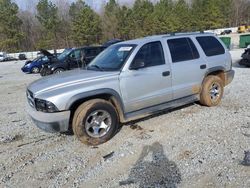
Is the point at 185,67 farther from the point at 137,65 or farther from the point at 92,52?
the point at 92,52

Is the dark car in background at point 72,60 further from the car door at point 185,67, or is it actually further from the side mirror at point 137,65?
the side mirror at point 137,65

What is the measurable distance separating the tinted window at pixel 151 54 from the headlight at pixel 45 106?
1.79 metres

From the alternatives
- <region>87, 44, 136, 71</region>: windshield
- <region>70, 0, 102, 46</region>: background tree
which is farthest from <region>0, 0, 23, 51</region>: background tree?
<region>87, 44, 136, 71</region>: windshield

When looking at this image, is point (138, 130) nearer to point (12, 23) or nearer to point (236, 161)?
point (236, 161)

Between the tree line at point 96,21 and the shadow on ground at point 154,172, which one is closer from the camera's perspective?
the shadow on ground at point 154,172

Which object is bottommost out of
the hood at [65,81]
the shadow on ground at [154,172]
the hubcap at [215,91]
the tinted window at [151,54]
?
the shadow on ground at [154,172]

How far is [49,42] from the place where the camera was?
6556 cm

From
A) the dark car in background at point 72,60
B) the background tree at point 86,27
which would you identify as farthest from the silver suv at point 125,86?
the background tree at point 86,27

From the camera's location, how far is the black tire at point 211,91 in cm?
653

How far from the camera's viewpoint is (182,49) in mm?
6062

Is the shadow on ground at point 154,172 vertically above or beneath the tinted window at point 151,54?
beneath

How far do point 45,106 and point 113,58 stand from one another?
5.80 feet

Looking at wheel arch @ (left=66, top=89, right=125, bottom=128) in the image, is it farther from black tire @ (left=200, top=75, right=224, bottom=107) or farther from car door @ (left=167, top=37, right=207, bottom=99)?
black tire @ (left=200, top=75, right=224, bottom=107)

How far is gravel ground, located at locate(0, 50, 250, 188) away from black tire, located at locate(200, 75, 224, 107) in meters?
0.28
